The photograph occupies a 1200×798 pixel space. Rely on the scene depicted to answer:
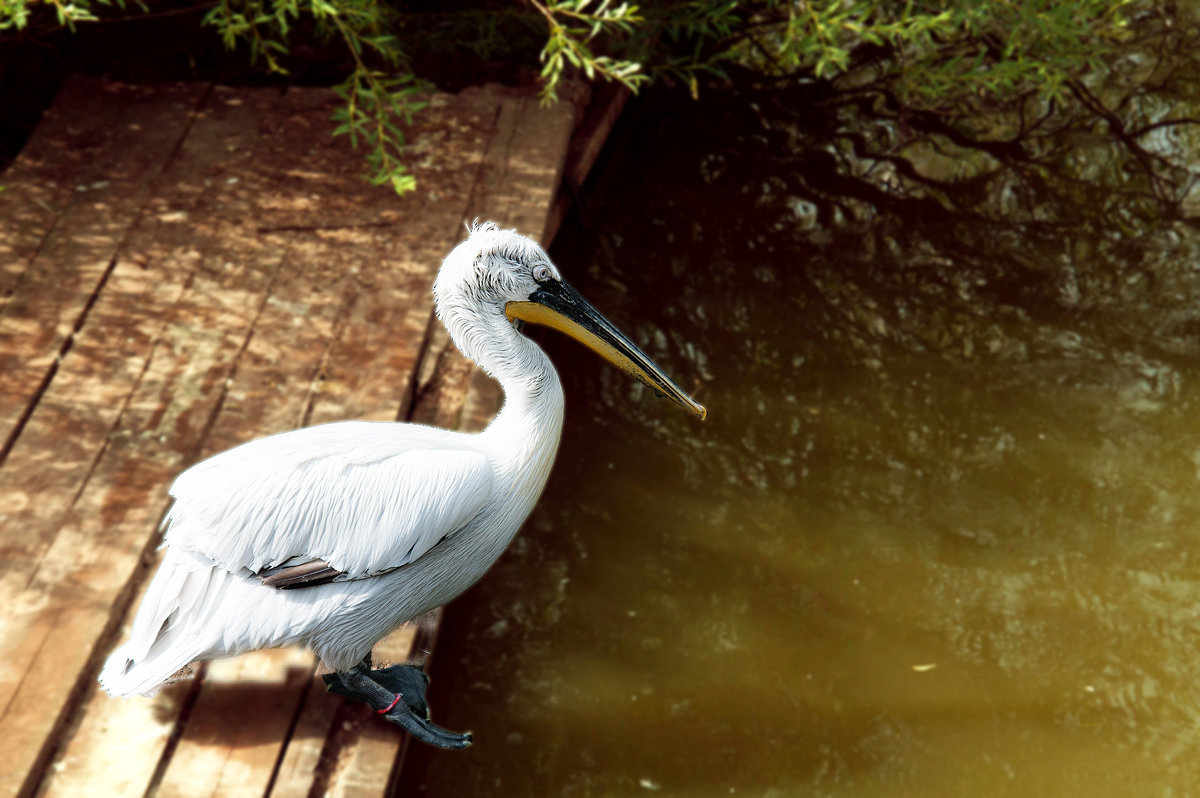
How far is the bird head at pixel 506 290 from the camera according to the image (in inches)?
82.1

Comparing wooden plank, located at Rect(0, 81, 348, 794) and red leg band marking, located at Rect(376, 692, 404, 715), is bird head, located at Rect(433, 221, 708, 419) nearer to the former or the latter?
red leg band marking, located at Rect(376, 692, 404, 715)

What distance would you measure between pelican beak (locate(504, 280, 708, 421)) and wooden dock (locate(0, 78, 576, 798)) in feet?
1.89

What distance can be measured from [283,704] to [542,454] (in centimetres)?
70

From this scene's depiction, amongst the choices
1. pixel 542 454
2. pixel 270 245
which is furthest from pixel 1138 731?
pixel 270 245

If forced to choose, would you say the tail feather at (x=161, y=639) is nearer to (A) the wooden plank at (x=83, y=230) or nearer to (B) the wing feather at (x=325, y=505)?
(B) the wing feather at (x=325, y=505)

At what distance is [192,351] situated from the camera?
109 inches

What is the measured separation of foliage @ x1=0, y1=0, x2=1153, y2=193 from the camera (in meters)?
3.31

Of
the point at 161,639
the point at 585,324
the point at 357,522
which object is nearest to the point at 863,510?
the point at 585,324

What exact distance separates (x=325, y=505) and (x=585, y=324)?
663 millimetres

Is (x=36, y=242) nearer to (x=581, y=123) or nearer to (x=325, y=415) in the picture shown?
(x=325, y=415)

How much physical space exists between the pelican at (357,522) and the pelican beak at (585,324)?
2 centimetres

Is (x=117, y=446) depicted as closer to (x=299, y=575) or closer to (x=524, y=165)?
(x=299, y=575)

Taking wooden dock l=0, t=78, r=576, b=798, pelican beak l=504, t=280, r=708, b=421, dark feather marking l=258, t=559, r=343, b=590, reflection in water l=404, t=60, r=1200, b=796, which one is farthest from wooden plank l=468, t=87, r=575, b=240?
dark feather marking l=258, t=559, r=343, b=590

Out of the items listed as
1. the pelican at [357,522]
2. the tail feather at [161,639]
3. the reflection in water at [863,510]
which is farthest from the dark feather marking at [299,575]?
the reflection in water at [863,510]
